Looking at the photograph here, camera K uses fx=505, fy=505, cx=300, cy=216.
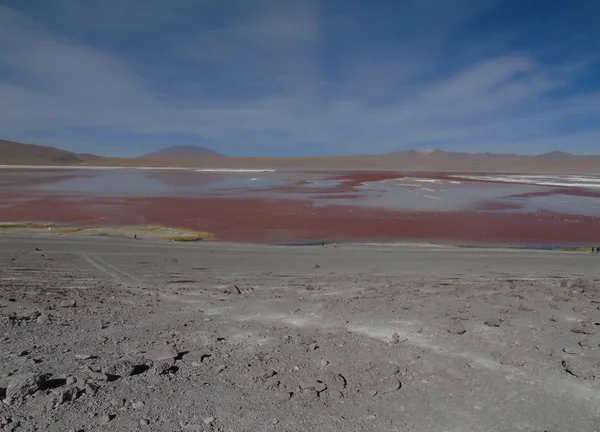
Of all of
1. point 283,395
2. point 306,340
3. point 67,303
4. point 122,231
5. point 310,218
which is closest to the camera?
point 283,395

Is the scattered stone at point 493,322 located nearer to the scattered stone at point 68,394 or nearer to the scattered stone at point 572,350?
the scattered stone at point 572,350

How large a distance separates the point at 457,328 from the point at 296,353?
2.02m

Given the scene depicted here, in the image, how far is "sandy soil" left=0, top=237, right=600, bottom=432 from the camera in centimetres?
408

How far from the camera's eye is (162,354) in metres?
5.12

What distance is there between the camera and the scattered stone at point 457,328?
5.91m

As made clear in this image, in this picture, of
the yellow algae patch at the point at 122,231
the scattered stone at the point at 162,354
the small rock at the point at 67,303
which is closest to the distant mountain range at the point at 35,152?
the yellow algae patch at the point at 122,231

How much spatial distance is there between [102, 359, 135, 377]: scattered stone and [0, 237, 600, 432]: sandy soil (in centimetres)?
2

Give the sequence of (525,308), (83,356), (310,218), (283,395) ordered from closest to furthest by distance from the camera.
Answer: (283,395), (83,356), (525,308), (310,218)

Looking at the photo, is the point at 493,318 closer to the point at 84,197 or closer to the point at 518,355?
the point at 518,355

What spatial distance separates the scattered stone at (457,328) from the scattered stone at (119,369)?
3570 millimetres

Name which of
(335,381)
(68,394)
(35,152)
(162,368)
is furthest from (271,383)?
(35,152)

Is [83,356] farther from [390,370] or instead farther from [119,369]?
[390,370]

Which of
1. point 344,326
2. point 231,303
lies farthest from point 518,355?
point 231,303

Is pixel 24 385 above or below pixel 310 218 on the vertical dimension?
above
